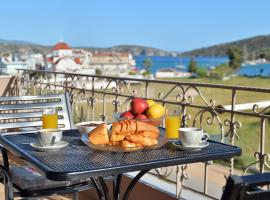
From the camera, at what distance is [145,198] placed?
3.55m

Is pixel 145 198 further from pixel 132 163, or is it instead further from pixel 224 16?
pixel 224 16

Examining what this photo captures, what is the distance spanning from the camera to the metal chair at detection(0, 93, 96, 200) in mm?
2622

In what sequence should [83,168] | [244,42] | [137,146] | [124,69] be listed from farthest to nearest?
[244,42] < [124,69] < [137,146] < [83,168]

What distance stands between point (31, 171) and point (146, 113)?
1.04 m

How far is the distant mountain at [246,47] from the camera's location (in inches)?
2977

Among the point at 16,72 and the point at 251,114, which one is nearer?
the point at 251,114

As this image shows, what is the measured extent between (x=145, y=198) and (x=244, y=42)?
8468cm

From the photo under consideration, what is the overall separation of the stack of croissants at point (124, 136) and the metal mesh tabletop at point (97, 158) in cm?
5

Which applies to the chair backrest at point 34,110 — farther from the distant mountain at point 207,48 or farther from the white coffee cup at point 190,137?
the distant mountain at point 207,48

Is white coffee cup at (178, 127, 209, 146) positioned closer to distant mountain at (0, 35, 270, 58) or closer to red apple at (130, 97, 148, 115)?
red apple at (130, 97, 148, 115)

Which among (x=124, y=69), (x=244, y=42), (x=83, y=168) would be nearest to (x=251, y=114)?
(x=83, y=168)

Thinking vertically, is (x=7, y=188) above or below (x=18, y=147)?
below

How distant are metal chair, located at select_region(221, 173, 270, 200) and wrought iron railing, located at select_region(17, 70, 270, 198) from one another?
1300mm

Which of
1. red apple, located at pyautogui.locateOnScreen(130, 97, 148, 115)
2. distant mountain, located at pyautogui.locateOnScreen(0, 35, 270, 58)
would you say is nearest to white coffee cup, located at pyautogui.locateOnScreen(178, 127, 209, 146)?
red apple, located at pyautogui.locateOnScreen(130, 97, 148, 115)
